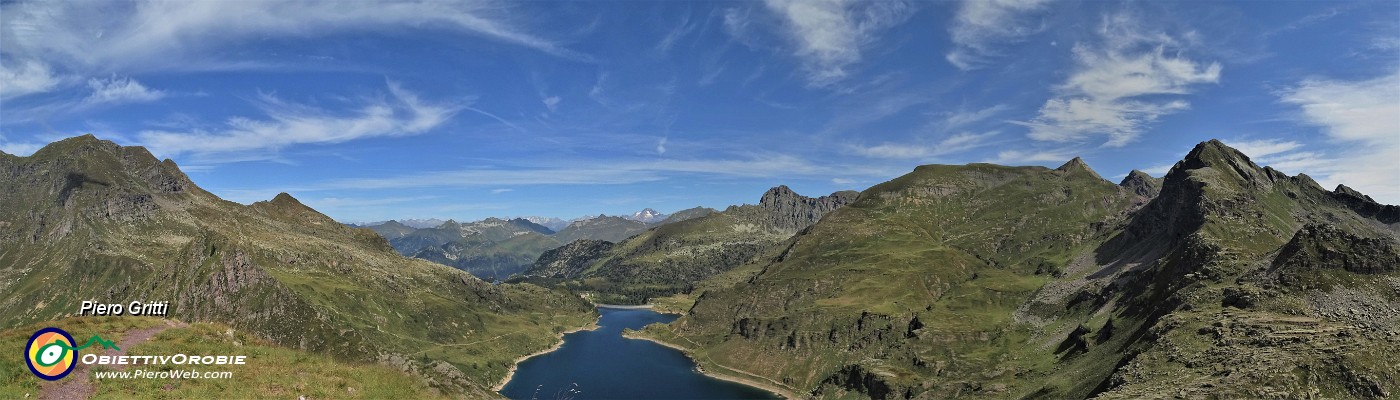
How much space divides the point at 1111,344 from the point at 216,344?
19961 cm

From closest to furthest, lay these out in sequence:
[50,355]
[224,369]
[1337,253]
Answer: [50,355], [224,369], [1337,253]

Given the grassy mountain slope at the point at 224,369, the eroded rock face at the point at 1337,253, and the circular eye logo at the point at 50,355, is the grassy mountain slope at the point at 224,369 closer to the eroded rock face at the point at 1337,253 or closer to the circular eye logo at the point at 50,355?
the circular eye logo at the point at 50,355

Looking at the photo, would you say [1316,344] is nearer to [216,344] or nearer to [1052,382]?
[1052,382]

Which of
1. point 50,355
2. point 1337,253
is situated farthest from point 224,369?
point 1337,253

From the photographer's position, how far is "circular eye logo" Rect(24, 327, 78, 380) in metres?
35.4

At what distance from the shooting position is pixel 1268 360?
107 metres

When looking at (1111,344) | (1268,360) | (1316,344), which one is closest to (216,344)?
(1268,360)

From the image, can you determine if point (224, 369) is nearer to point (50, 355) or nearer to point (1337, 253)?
point (50, 355)

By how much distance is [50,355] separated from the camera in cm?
3600

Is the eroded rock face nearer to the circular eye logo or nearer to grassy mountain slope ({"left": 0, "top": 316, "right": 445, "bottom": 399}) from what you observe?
grassy mountain slope ({"left": 0, "top": 316, "right": 445, "bottom": 399})

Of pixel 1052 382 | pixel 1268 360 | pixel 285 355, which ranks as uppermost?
pixel 285 355

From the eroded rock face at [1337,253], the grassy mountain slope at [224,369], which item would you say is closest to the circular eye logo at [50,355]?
the grassy mountain slope at [224,369]

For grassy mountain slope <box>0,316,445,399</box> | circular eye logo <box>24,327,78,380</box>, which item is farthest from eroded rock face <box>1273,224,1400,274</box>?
circular eye logo <box>24,327,78,380</box>

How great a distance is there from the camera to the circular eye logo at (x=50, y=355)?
3538 centimetres
